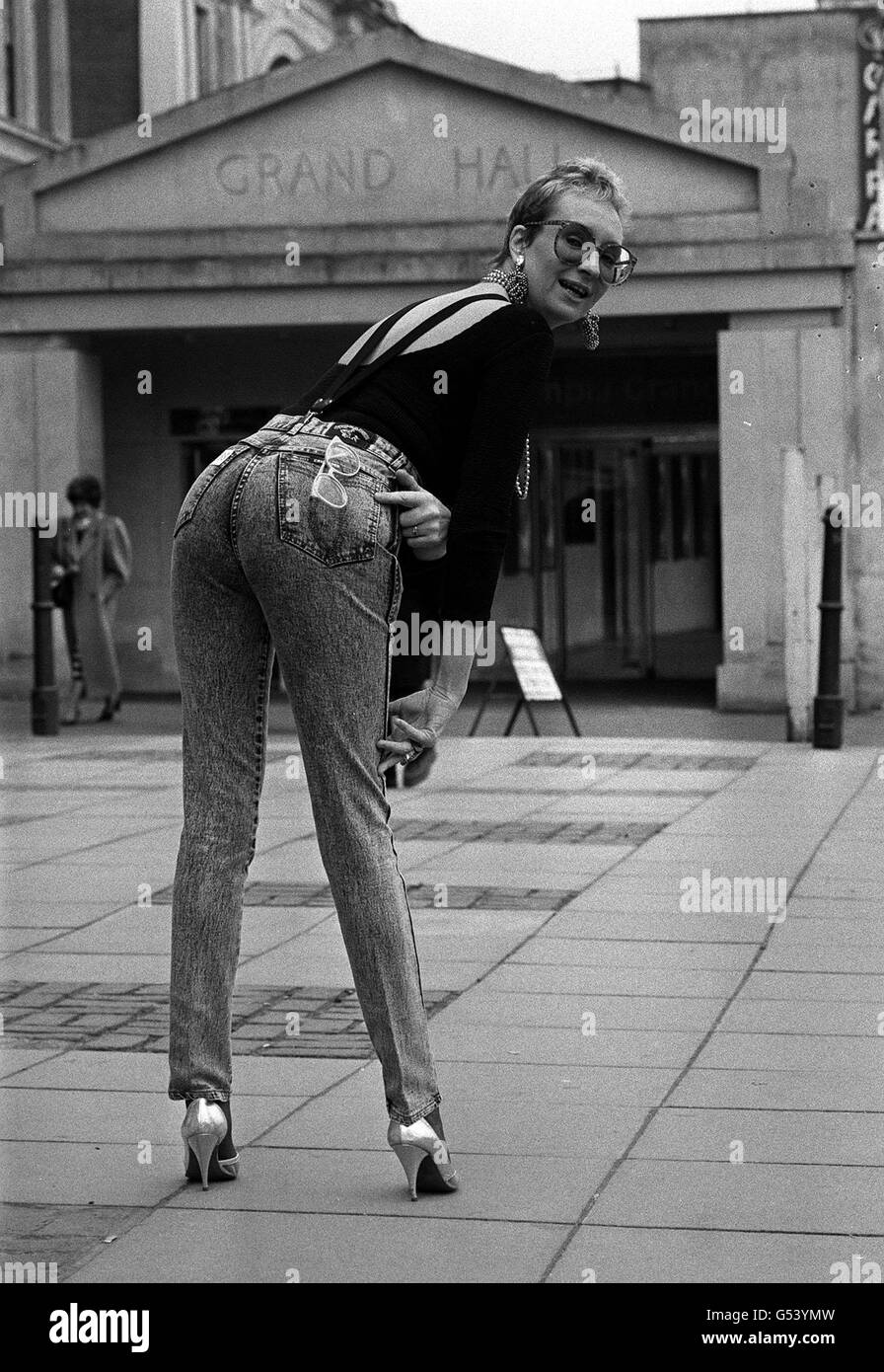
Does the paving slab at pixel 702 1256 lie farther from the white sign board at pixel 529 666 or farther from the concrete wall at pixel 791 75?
the concrete wall at pixel 791 75

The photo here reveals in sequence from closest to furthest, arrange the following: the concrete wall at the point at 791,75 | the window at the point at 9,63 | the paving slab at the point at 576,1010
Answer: the paving slab at the point at 576,1010 → the concrete wall at the point at 791,75 → the window at the point at 9,63

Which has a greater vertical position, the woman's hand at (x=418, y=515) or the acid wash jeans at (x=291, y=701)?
the woman's hand at (x=418, y=515)

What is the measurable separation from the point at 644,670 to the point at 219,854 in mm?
17869

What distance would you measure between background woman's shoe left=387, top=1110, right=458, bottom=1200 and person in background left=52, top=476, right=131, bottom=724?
503 inches

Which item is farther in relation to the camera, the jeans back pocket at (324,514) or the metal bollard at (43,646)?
the metal bollard at (43,646)

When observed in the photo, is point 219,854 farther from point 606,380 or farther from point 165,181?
point 606,380

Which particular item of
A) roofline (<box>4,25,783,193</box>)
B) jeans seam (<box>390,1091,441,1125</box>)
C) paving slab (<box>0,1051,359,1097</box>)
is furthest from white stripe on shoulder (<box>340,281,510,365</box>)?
roofline (<box>4,25,783,193</box>)

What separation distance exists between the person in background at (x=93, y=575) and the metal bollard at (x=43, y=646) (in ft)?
3.73

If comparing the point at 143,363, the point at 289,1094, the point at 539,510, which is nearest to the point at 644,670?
the point at 539,510

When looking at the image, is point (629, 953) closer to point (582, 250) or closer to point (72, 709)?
point (582, 250)

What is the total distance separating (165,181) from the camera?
60.8ft

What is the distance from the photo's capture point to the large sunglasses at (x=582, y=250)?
388 centimetres

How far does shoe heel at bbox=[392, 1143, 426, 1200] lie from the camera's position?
372 centimetres

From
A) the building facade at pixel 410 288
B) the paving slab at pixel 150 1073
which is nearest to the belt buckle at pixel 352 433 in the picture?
the paving slab at pixel 150 1073
